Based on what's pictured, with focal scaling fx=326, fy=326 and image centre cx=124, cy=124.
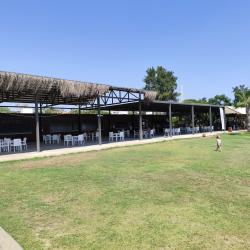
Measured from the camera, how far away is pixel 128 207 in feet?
18.7

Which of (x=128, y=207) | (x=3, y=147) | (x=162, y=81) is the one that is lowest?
(x=128, y=207)

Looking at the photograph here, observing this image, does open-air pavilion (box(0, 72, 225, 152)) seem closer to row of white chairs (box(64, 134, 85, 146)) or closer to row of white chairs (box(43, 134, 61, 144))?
row of white chairs (box(64, 134, 85, 146))

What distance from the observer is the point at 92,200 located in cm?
624

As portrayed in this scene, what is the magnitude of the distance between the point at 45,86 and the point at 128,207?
10389 mm

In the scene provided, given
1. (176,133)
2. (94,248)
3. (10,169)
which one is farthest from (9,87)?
(176,133)

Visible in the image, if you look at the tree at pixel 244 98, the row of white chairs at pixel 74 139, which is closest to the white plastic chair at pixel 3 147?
the row of white chairs at pixel 74 139

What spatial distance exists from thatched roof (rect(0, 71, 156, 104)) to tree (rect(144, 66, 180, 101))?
4127 centimetres

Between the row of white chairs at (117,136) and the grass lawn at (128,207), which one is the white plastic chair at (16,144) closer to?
the grass lawn at (128,207)

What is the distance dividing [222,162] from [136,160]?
2968mm

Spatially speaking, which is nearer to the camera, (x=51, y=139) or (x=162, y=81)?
(x=51, y=139)

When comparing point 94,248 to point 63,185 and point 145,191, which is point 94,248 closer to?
point 145,191

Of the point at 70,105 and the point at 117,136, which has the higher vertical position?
the point at 70,105

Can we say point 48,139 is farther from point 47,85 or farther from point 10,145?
point 47,85

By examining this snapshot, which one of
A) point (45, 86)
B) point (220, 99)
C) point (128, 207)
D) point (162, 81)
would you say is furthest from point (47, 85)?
A: point (162, 81)
